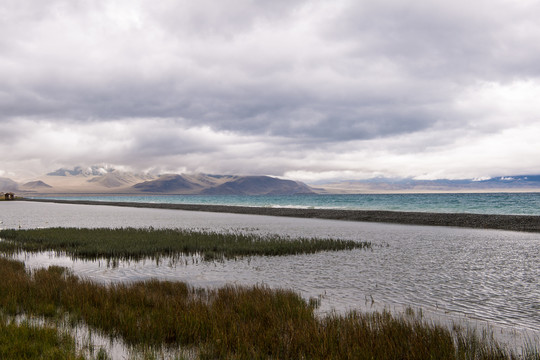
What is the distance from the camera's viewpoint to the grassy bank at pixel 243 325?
7898mm

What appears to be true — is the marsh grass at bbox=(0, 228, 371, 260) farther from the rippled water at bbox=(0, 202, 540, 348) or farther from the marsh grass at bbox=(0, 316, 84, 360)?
the marsh grass at bbox=(0, 316, 84, 360)

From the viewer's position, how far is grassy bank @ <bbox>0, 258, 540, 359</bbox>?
7.90 m

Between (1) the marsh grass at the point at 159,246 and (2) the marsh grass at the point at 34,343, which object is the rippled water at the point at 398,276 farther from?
(2) the marsh grass at the point at 34,343

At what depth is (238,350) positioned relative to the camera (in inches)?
312

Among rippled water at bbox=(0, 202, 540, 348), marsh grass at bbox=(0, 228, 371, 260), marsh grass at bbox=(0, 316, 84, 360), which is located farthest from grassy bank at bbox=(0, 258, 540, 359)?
marsh grass at bbox=(0, 228, 371, 260)

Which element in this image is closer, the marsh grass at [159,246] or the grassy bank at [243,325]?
the grassy bank at [243,325]

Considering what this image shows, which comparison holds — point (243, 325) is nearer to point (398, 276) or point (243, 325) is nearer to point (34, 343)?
point (34, 343)

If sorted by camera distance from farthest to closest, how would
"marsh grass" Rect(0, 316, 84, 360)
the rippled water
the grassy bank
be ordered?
the rippled water
the grassy bank
"marsh grass" Rect(0, 316, 84, 360)

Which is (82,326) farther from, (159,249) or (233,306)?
(159,249)

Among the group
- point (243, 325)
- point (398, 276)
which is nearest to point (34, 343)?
point (243, 325)

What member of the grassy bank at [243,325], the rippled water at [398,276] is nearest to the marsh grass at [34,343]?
the grassy bank at [243,325]

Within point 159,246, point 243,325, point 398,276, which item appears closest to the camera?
point 243,325

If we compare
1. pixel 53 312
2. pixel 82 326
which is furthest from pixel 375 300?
pixel 53 312

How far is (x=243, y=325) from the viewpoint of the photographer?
363 inches
